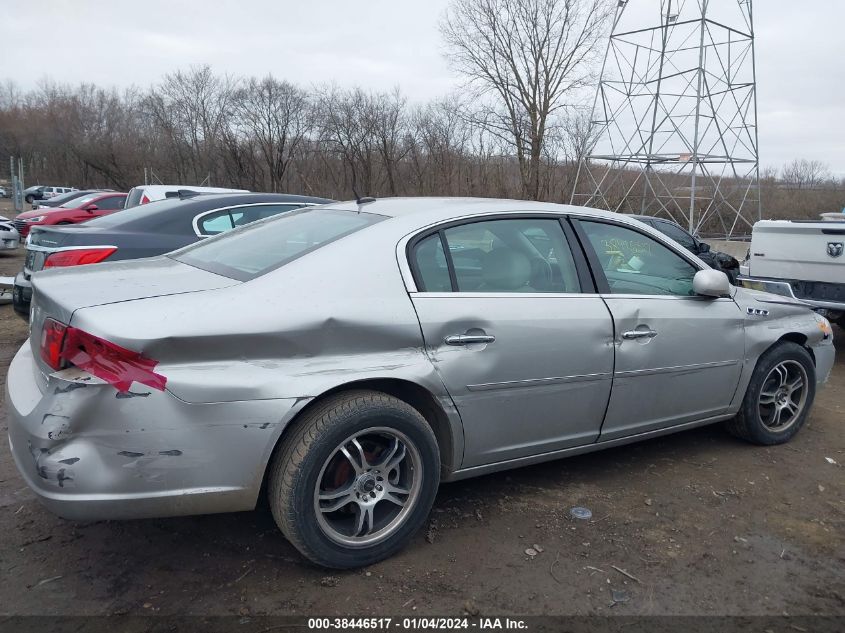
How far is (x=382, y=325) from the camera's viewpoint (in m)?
2.83

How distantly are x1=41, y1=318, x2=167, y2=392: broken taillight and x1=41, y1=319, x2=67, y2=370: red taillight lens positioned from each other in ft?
0.09

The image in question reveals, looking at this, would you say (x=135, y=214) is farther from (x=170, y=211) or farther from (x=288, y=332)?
(x=288, y=332)

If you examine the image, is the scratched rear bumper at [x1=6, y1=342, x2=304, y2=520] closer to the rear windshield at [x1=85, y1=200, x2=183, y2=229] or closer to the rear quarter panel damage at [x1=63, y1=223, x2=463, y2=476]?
the rear quarter panel damage at [x1=63, y1=223, x2=463, y2=476]

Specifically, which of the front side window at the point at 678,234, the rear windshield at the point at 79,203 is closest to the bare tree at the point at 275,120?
the rear windshield at the point at 79,203

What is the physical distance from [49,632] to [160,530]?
77cm

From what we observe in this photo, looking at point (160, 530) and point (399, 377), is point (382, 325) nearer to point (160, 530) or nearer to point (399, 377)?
point (399, 377)

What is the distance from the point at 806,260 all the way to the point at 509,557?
5.72 metres

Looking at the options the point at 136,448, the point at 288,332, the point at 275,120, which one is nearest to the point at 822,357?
the point at 288,332

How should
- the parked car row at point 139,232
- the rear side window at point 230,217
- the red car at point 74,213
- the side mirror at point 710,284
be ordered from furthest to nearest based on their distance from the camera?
the red car at point 74,213 < the rear side window at point 230,217 < the parked car row at point 139,232 < the side mirror at point 710,284

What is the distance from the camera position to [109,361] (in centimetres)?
241

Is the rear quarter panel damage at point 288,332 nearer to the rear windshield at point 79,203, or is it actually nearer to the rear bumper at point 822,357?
the rear bumper at point 822,357

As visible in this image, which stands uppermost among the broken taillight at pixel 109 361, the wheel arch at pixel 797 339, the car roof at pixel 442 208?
the car roof at pixel 442 208

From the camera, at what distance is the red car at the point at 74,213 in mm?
14250

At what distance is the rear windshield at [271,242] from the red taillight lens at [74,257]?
2149 mm
